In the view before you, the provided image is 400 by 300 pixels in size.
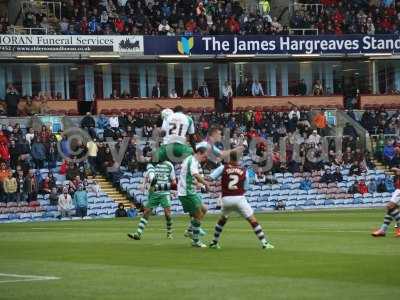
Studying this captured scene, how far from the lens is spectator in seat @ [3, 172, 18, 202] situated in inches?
1725

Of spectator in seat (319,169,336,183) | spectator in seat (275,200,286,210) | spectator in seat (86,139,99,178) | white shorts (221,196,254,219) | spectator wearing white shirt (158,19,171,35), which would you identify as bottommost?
spectator in seat (275,200,286,210)

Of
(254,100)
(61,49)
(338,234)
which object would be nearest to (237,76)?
(254,100)

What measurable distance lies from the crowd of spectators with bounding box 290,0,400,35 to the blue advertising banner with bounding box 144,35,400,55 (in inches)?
31.0

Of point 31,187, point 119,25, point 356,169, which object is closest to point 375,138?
point 356,169

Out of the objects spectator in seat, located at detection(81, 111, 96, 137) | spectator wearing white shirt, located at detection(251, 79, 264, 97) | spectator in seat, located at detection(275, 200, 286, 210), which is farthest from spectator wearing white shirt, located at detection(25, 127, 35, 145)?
spectator wearing white shirt, located at detection(251, 79, 264, 97)

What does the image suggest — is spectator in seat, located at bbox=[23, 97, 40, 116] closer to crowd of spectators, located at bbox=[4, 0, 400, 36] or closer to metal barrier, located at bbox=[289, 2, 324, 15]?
crowd of spectators, located at bbox=[4, 0, 400, 36]

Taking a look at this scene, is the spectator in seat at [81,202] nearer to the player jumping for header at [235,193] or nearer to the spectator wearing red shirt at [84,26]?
the spectator wearing red shirt at [84,26]

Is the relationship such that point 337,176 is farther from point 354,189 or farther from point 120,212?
point 120,212

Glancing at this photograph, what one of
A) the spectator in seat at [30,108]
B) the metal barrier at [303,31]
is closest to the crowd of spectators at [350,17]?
the metal barrier at [303,31]

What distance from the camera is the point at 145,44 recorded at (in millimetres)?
56469

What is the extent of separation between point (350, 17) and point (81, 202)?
25.2m

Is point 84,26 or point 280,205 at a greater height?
point 84,26

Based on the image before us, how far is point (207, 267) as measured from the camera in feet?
57.8

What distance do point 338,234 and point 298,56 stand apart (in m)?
35.9
